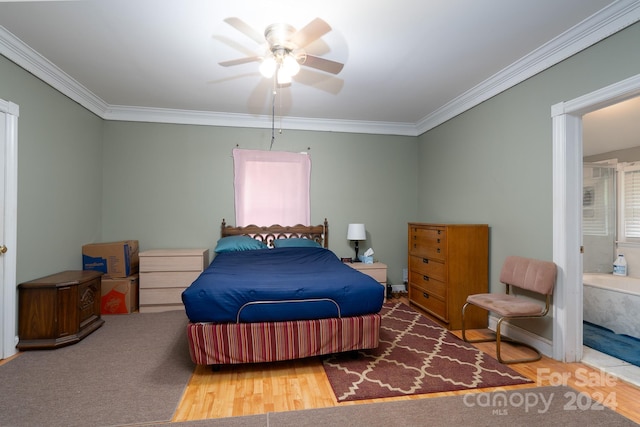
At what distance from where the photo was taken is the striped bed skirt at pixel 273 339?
228 centimetres

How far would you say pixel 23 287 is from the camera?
2.73m

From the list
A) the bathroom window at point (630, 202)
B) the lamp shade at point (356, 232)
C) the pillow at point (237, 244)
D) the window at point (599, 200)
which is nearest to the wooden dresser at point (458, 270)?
the lamp shade at point (356, 232)

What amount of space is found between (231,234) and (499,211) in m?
3.39

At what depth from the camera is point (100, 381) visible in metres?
2.23

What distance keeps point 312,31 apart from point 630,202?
15.9ft

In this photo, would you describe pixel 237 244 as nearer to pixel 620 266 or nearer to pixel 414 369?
pixel 414 369

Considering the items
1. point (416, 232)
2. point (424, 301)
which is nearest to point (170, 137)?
point (416, 232)

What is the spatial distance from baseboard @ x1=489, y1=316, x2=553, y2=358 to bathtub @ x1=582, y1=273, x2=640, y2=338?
1165mm

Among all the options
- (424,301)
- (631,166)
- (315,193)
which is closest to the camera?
(424,301)

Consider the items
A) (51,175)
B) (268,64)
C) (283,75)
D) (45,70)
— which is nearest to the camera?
(268,64)

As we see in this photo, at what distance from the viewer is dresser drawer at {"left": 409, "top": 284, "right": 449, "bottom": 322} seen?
11.3 feet

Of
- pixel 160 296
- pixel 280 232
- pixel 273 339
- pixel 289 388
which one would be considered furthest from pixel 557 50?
pixel 160 296

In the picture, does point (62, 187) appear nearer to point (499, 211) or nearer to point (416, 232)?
point (416, 232)

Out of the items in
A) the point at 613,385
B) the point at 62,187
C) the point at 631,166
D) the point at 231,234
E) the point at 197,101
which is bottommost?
the point at 613,385
